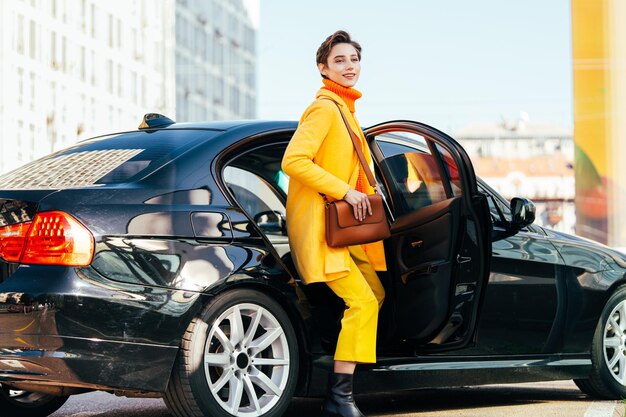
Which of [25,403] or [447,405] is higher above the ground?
[25,403]

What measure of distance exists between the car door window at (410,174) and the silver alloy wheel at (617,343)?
5.93 feet

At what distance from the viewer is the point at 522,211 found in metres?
6.39

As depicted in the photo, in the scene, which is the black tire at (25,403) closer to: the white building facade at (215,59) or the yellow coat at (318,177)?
the yellow coat at (318,177)

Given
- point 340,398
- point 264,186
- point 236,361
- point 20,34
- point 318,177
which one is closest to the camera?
point 236,361

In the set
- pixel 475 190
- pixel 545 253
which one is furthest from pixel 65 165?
pixel 545 253

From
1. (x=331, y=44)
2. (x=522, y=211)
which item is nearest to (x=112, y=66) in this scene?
(x=522, y=211)

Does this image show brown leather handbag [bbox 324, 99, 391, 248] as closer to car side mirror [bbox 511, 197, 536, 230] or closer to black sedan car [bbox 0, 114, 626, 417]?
black sedan car [bbox 0, 114, 626, 417]

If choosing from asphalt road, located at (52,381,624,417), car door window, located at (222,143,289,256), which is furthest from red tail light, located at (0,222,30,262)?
asphalt road, located at (52,381,624,417)

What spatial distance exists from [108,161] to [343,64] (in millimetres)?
1207

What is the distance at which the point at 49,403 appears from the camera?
6.43 m

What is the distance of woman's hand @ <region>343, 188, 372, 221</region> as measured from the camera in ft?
18.6

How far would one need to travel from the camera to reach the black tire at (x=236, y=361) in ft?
17.3

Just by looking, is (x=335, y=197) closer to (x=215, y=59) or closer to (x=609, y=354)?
(x=609, y=354)

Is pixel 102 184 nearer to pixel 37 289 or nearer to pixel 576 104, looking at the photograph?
pixel 37 289
